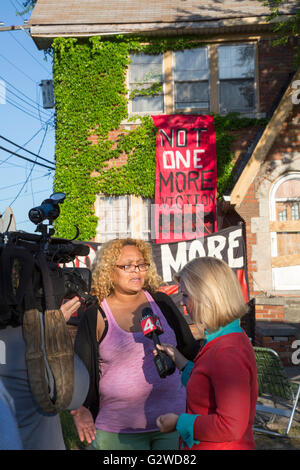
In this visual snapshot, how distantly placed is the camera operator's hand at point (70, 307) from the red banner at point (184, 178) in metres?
9.01

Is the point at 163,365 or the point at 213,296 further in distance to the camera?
the point at 163,365

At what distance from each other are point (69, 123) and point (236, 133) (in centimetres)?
446

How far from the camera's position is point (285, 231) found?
10.6 m

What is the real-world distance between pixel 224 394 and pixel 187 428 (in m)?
0.28

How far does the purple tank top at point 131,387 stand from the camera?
110 inches

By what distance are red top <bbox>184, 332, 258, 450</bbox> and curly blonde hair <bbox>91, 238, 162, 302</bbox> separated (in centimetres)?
118

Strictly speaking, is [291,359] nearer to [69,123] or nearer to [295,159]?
[295,159]

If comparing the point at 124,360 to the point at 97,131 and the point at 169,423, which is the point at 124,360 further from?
the point at 97,131

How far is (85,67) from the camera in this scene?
11836mm

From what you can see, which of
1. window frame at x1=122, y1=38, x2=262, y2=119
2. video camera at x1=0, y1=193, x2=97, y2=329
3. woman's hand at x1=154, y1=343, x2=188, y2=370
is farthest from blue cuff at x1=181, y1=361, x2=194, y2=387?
window frame at x1=122, y1=38, x2=262, y2=119

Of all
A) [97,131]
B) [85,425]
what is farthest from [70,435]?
[97,131]

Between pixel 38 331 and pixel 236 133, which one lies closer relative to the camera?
pixel 38 331

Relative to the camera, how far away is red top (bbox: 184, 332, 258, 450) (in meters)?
1.93
